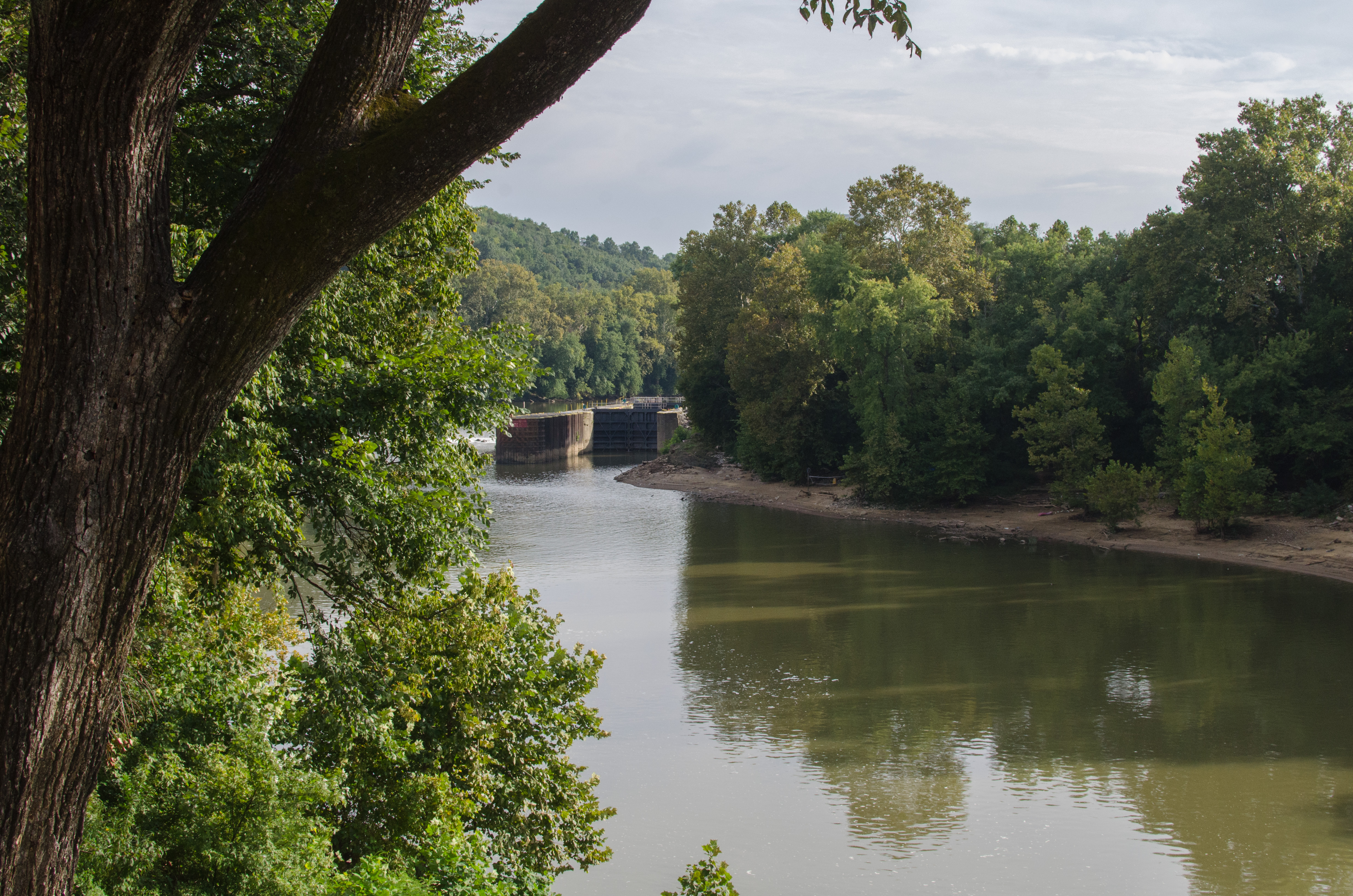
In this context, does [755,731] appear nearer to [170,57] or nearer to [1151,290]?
[170,57]

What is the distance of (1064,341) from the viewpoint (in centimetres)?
3675

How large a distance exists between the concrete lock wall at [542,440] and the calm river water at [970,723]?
110ft

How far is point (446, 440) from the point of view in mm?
10102

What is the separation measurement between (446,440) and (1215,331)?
3177cm

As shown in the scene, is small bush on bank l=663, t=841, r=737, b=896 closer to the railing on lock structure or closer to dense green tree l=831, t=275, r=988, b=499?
dense green tree l=831, t=275, r=988, b=499

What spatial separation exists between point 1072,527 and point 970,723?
19114 mm

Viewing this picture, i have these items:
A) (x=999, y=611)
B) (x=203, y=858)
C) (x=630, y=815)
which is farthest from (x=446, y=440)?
(x=999, y=611)

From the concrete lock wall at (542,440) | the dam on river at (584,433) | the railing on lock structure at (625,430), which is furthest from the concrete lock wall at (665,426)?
the concrete lock wall at (542,440)

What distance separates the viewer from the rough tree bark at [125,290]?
3.09 meters

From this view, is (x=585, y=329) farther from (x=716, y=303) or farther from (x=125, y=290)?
(x=125, y=290)

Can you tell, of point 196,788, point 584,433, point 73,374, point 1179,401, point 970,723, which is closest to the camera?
point 73,374

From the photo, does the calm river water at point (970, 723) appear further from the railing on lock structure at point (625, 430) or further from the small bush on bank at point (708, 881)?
the railing on lock structure at point (625, 430)

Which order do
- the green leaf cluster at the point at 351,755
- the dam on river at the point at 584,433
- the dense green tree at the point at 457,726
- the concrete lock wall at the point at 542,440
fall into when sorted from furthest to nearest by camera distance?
the dam on river at the point at 584,433, the concrete lock wall at the point at 542,440, the dense green tree at the point at 457,726, the green leaf cluster at the point at 351,755

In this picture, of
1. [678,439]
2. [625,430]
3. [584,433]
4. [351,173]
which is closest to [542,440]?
[584,433]
